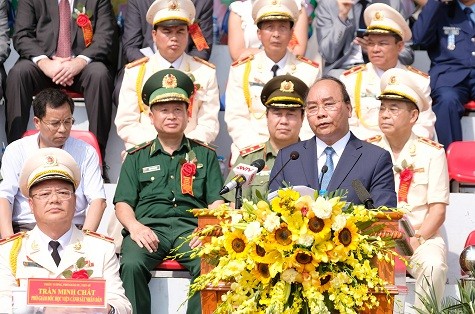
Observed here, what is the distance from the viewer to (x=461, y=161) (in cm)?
889

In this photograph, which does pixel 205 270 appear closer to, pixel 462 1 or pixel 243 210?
pixel 243 210

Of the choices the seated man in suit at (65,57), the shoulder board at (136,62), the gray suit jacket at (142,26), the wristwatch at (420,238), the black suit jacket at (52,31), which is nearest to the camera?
the wristwatch at (420,238)

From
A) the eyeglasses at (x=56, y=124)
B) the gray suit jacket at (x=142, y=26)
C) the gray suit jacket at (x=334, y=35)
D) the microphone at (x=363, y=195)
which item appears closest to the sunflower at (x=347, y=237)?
the microphone at (x=363, y=195)

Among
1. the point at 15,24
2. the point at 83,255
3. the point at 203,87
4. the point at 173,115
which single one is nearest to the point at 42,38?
the point at 15,24

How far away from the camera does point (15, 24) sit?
979 centimetres

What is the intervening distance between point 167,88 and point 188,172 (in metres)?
0.60

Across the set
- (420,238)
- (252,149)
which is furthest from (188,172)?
(420,238)

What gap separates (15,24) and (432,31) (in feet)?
10.9

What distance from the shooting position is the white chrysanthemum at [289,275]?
518 cm

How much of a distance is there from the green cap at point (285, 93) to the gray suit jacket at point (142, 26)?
1502 millimetres

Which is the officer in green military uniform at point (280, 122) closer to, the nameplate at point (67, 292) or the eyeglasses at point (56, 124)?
the eyeglasses at point (56, 124)

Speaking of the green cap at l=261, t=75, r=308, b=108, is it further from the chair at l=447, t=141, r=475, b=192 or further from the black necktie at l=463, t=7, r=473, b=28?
the black necktie at l=463, t=7, r=473, b=28

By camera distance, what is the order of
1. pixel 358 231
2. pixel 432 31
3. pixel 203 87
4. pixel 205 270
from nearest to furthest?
pixel 358 231
pixel 205 270
pixel 203 87
pixel 432 31

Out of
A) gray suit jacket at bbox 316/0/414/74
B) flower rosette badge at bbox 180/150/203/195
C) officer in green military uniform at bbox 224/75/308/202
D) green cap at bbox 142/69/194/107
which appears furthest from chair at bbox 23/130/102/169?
gray suit jacket at bbox 316/0/414/74
